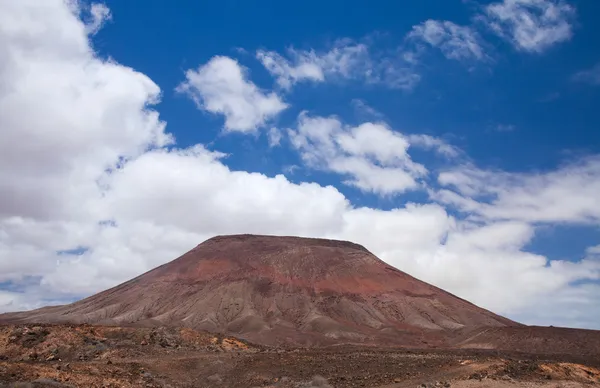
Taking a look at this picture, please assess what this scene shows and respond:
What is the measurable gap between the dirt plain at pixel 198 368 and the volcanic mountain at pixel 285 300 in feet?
141

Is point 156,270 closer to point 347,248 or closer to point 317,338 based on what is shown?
point 347,248

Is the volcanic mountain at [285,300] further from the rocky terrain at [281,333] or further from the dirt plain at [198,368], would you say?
the dirt plain at [198,368]

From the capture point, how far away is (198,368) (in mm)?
42156

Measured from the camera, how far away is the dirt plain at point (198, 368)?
97.7ft

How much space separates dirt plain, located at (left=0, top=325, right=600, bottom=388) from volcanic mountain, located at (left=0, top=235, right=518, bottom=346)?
4291 centimetres

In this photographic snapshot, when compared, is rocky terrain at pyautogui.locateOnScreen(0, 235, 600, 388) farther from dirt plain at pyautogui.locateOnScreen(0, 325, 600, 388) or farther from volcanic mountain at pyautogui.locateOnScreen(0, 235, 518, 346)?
volcanic mountain at pyautogui.locateOnScreen(0, 235, 518, 346)

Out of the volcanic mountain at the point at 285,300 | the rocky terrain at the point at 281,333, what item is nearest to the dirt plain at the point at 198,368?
the rocky terrain at the point at 281,333

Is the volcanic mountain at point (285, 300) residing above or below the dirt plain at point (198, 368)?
above

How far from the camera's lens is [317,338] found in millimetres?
98062

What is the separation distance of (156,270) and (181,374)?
124 meters

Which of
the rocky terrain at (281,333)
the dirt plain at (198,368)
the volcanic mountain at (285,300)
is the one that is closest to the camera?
the dirt plain at (198,368)

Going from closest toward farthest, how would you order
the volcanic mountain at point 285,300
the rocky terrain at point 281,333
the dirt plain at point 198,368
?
the dirt plain at point 198,368, the rocky terrain at point 281,333, the volcanic mountain at point 285,300

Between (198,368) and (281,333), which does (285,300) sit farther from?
(198,368)

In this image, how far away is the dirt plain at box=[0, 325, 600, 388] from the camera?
29773 mm
